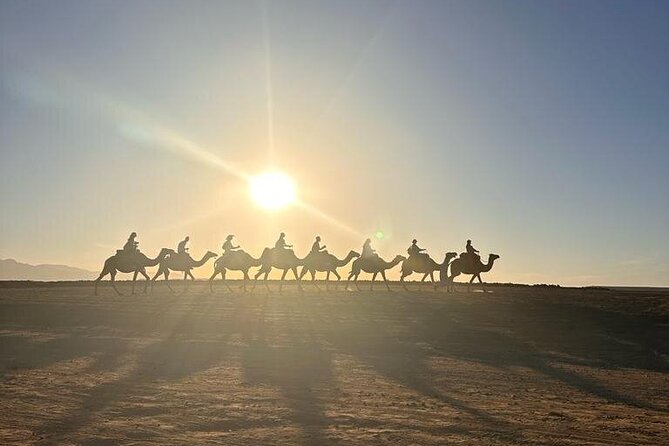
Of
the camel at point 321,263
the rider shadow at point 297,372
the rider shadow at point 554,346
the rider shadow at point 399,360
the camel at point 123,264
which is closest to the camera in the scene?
the rider shadow at point 297,372

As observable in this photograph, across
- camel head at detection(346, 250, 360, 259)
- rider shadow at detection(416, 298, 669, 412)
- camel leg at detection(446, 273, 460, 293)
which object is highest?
camel head at detection(346, 250, 360, 259)

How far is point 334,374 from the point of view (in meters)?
11.8

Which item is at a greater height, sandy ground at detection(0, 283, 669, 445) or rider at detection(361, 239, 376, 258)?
rider at detection(361, 239, 376, 258)

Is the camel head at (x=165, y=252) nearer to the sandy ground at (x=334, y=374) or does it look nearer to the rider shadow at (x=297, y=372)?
the sandy ground at (x=334, y=374)

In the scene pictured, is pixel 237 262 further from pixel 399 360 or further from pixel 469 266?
pixel 399 360

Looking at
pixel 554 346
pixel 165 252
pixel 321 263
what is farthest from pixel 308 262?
pixel 554 346

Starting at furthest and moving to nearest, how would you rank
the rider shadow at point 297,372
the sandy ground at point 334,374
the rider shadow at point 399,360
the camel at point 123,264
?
the camel at point 123,264 < the rider shadow at point 399,360 < the rider shadow at point 297,372 < the sandy ground at point 334,374

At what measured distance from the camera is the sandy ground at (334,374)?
7676mm

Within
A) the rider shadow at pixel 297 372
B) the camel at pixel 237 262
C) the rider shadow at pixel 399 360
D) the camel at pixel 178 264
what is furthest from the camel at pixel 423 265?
the rider shadow at pixel 297 372

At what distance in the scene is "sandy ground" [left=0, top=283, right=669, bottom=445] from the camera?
7676 mm

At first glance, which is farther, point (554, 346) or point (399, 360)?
point (554, 346)

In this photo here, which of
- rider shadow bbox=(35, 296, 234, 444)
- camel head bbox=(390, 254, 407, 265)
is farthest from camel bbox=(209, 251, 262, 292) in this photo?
rider shadow bbox=(35, 296, 234, 444)

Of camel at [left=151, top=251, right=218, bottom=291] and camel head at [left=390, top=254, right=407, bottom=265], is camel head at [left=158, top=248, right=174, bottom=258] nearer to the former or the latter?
camel at [left=151, top=251, right=218, bottom=291]

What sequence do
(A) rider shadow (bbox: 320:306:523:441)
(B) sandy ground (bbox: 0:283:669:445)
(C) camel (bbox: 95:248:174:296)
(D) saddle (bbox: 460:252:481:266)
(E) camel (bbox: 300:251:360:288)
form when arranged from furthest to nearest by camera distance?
(E) camel (bbox: 300:251:360:288) < (D) saddle (bbox: 460:252:481:266) < (C) camel (bbox: 95:248:174:296) < (A) rider shadow (bbox: 320:306:523:441) < (B) sandy ground (bbox: 0:283:669:445)
